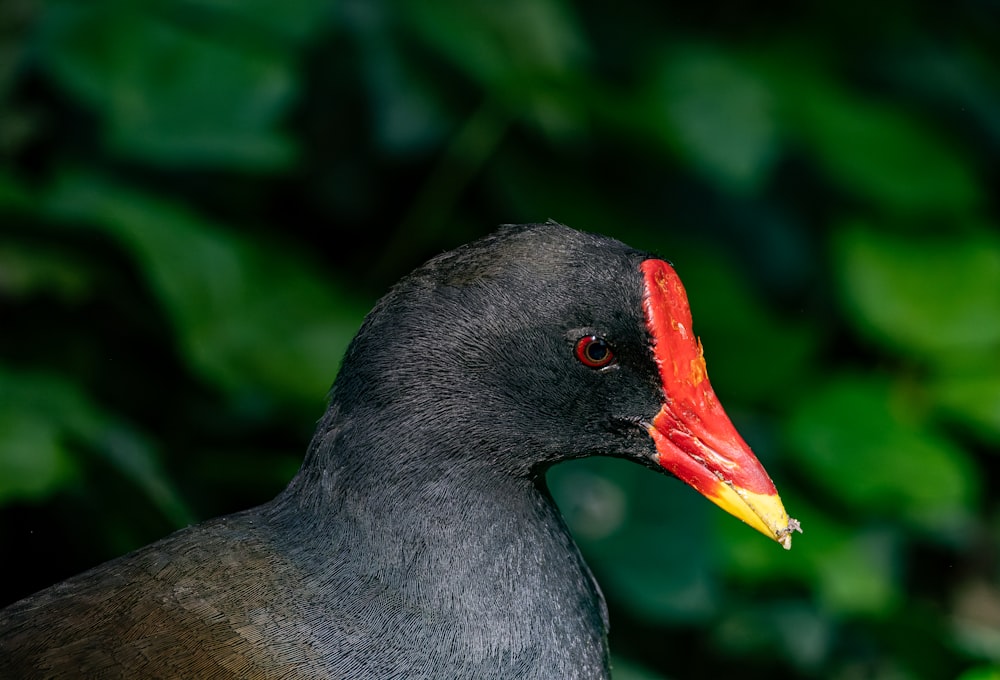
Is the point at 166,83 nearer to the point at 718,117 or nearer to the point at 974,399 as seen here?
the point at 718,117

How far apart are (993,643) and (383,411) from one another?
1.98 m

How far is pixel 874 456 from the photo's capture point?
3.29 metres

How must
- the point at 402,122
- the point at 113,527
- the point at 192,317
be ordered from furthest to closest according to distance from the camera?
the point at 402,122 < the point at 192,317 < the point at 113,527

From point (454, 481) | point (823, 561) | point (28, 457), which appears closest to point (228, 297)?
point (28, 457)

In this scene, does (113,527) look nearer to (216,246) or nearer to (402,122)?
(216,246)

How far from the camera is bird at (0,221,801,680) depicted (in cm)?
169

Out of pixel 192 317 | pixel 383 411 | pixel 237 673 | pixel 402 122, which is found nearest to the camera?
pixel 237 673

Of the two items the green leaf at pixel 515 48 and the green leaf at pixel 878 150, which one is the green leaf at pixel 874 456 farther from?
the green leaf at pixel 515 48

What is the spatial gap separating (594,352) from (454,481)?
246 mm

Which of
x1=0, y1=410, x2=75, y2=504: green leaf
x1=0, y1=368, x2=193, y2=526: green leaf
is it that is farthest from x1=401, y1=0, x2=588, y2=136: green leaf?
x1=0, y1=410, x2=75, y2=504: green leaf

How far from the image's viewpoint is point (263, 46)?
3088mm

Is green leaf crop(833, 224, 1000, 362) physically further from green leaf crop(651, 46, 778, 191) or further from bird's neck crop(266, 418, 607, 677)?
bird's neck crop(266, 418, 607, 677)

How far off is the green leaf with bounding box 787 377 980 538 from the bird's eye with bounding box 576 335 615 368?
5.41 feet

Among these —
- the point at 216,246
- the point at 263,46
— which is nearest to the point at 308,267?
the point at 216,246
